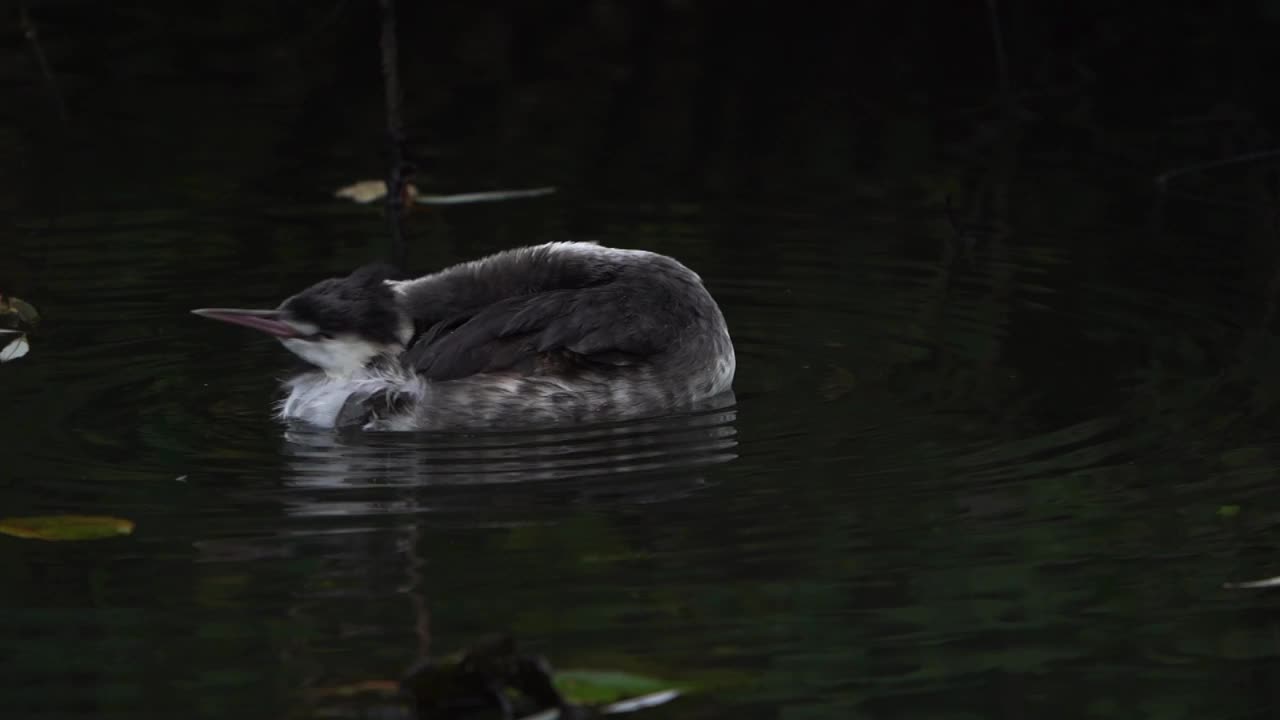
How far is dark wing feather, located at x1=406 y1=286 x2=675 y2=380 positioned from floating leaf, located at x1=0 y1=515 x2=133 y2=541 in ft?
4.48

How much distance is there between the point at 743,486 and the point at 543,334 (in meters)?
1.08

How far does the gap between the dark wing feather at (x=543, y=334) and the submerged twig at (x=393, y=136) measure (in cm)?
231

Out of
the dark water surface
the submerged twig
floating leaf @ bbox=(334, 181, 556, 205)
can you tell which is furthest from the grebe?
floating leaf @ bbox=(334, 181, 556, 205)

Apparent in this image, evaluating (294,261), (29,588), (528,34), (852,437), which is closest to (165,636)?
(29,588)

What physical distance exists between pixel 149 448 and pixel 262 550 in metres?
1.18

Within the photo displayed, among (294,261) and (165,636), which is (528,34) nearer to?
(294,261)

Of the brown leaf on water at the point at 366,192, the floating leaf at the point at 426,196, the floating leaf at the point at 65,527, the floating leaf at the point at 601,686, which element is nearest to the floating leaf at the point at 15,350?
the floating leaf at the point at 65,527

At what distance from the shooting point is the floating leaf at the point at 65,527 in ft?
19.6

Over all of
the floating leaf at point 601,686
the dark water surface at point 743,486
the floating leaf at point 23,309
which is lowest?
the dark water surface at point 743,486

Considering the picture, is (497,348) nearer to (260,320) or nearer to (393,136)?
(260,320)

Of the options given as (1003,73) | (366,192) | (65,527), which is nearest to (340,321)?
(65,527)

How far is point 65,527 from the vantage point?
5.99 m

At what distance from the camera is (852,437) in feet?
22.7

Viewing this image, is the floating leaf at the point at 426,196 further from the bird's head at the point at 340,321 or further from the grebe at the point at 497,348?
the bird's head at the point at 340,321
